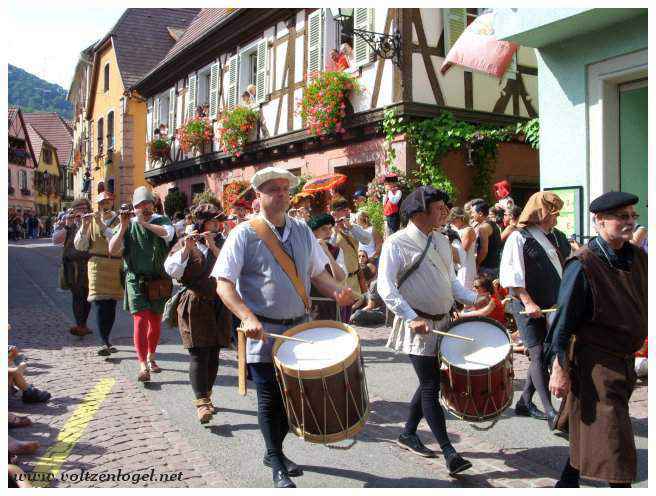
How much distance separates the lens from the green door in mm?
8609

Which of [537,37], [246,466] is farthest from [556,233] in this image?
[537,37]

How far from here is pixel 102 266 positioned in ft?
26.3

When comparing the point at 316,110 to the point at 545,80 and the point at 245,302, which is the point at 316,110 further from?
the point at 245,302

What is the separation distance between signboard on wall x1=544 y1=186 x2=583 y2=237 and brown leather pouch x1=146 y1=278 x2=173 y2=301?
195 inches

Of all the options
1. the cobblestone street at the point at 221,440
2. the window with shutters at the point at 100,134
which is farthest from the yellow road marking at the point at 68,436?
the window with shutters at the point at 100,134

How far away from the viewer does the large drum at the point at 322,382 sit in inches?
148

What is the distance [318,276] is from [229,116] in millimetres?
14577

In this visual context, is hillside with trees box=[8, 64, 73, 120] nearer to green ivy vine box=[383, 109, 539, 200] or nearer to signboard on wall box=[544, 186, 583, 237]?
green ivy vine box=[383, 109, 539, 200]

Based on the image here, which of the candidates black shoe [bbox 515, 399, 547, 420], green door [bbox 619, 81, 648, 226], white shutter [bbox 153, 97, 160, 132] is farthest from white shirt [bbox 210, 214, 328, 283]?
white shutter [bbox 153, 97, 160, 132]

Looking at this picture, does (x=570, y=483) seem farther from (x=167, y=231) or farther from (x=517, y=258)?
(x=167, y=231)

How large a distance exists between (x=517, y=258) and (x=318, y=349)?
1.94m

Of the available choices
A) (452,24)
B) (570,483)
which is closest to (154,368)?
(570,483)

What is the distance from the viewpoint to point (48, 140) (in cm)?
7556

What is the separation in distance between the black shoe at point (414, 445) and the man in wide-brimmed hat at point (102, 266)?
432 cm
